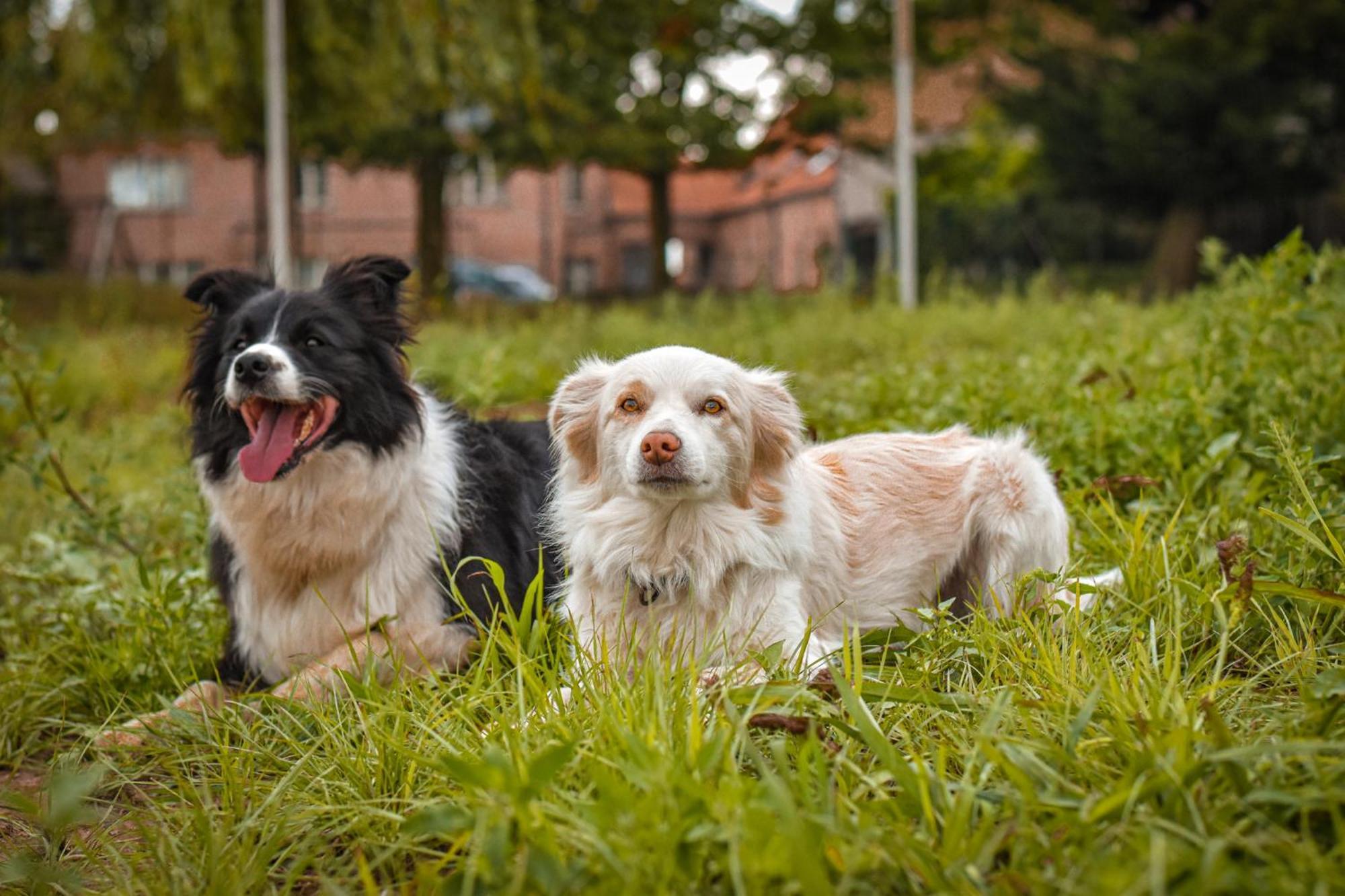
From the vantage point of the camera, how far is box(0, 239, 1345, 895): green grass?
74.0 inches

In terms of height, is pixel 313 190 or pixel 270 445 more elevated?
pixel 313 190

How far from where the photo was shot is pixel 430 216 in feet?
61.6

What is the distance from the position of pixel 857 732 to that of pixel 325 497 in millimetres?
2069

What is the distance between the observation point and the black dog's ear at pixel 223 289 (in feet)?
12.9

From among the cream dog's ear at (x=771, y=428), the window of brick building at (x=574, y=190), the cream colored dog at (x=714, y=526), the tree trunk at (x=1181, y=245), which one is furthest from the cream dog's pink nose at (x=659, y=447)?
the window of brick building at (x=574, y=190)

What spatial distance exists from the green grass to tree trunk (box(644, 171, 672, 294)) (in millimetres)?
16071

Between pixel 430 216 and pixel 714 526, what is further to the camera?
pixel 430 216

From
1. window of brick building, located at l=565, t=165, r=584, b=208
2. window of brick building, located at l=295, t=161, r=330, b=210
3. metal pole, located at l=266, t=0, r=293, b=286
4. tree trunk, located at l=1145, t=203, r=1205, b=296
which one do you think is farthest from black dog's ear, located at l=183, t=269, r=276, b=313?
window of brick building, located at l=565, t=165, r=584, b=208

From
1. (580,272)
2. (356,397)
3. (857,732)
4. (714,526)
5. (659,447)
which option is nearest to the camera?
(857,732)

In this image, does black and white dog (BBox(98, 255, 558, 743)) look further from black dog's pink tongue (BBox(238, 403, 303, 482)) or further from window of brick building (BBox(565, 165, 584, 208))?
window of brick building (BBox(565, 165, 584, 208))

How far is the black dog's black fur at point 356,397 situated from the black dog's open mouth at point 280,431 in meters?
0.05

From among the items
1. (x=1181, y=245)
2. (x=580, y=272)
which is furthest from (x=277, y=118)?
(x=580, y=272)

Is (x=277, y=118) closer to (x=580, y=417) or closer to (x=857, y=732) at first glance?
(x=580, y=417)

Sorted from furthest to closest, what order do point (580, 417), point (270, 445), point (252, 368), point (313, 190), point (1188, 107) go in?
point (313, 190)
point (1188, 107)
point (270, 445)
point (252, 368)
point (580, 417)
